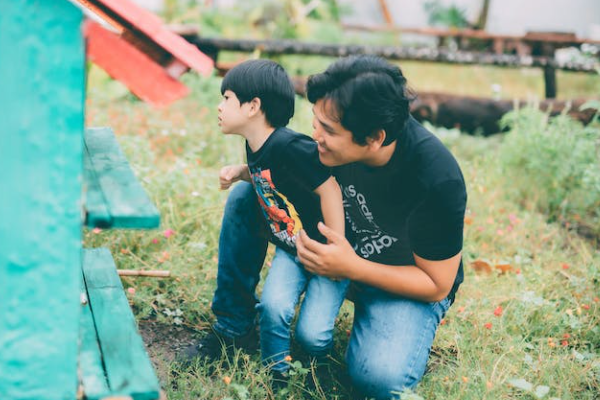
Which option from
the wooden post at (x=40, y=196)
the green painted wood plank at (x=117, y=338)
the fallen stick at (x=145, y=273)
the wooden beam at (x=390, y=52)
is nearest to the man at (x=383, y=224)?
the fallen stick at (x=145, y=273)

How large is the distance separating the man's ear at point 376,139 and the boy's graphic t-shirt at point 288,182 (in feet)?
0.74

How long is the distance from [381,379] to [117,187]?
3.99ft

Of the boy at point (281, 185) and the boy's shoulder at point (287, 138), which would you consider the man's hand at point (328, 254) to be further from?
the boy's shoulder at point (287, 138)

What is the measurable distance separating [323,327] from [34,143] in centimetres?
139

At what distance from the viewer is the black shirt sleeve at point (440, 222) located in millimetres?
2109

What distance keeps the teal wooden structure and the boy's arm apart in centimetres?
84

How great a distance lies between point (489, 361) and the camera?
2.52m

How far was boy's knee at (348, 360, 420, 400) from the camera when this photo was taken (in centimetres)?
224

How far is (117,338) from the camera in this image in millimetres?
1723

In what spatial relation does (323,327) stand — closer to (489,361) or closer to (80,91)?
(489,361)

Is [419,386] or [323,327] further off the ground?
[323,327]

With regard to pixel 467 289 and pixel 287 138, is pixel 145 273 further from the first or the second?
pixel 467 289

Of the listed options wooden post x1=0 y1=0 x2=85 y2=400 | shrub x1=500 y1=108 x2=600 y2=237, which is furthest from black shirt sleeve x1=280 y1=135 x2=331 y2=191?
shrub x1=500 y1=108 x2=600 y2=237

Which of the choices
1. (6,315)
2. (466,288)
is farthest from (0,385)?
(466,288)
